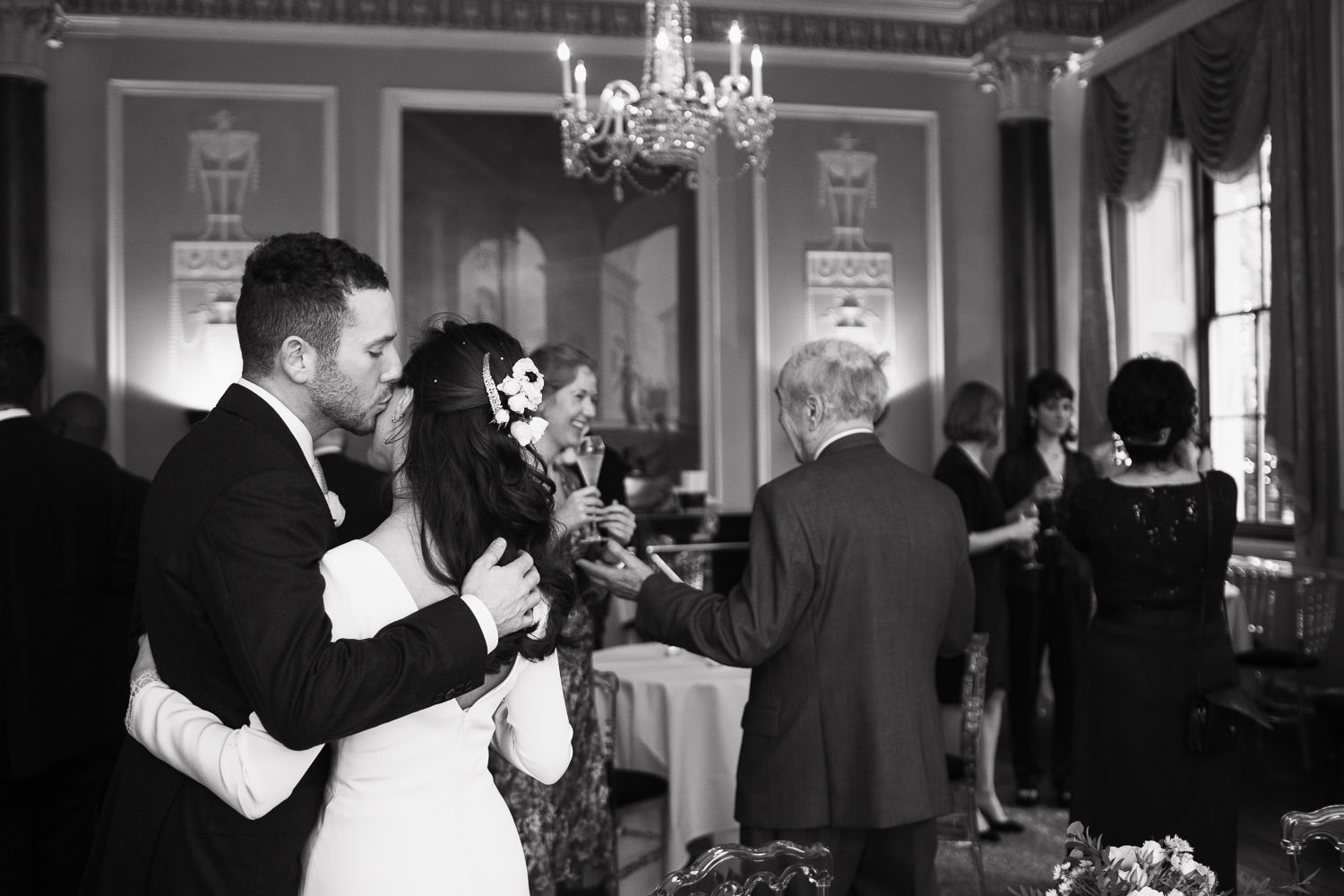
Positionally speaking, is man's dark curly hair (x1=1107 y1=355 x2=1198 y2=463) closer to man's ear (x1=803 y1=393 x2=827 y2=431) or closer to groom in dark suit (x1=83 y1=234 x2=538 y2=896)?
man's ear (x1=803 y1=393 x2=827 y2=431)

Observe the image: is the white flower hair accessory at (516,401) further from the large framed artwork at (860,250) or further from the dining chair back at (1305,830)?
the large framed artwork at (860,250)

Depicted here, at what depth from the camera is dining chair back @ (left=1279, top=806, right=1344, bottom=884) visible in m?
2.07

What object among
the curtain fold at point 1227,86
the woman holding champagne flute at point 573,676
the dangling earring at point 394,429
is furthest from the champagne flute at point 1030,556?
the dangling earring at point 394,429

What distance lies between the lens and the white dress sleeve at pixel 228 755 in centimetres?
173

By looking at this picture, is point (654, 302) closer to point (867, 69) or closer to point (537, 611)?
point (867, 69)

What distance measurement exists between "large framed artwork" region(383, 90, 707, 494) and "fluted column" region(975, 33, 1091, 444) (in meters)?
2.07

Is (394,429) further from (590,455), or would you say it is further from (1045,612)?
(1045,612)

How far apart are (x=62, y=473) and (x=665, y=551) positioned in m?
4.29

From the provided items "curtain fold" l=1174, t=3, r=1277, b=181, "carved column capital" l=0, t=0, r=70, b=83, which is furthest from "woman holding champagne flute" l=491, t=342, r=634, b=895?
"carved column capital" l=0, t=0, r=70, b=83

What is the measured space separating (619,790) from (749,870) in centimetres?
202

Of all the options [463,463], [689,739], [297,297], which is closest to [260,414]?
[297,297]

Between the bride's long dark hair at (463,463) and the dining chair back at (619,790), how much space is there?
1868 millimetres

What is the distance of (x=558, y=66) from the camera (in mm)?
8414

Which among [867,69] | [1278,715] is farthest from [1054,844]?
[867,69]
